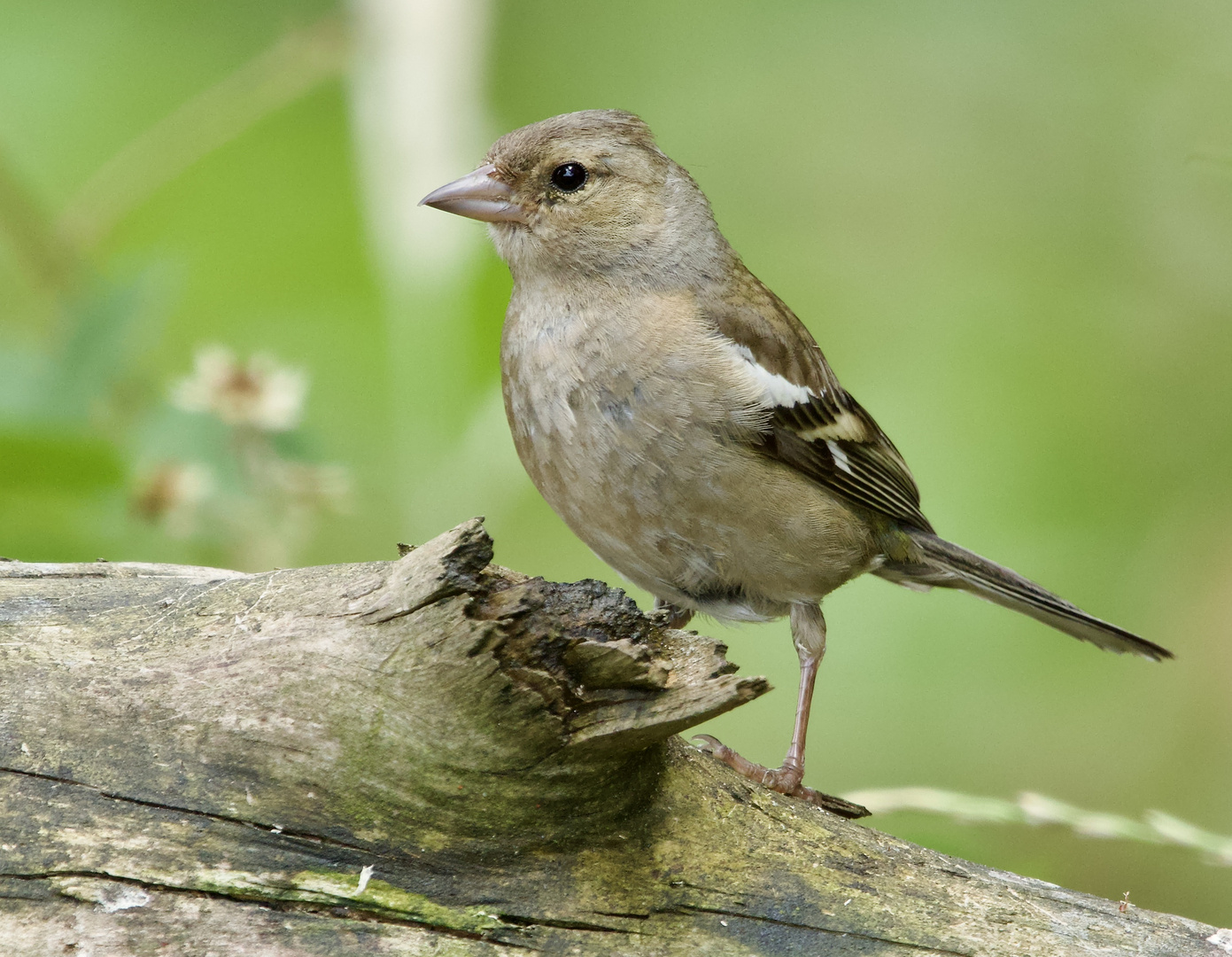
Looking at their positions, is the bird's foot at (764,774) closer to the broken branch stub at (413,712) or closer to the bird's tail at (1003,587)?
the broken branch stub at (413,712)

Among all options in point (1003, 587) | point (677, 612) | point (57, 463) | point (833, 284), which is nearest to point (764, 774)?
point (677, 612)

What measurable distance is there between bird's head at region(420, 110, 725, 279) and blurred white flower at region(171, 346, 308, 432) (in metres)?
0.70

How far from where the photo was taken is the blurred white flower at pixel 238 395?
10.6ft

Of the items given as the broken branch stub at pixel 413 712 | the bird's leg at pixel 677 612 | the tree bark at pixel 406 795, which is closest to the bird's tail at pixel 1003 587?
the bird's leg at pixel 677 612

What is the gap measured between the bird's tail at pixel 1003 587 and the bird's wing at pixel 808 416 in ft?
0.37

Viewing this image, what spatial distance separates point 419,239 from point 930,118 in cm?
304

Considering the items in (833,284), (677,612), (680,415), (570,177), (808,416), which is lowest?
(677,612)

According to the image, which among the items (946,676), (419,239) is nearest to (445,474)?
(419,239)

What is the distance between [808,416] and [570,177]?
100 centimetres

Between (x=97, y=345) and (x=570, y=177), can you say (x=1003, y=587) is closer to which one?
(x=570, y=177)

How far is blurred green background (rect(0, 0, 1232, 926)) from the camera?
3.78m

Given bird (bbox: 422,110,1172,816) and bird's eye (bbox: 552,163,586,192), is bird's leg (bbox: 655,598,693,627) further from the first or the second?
bird's eye (bbox: 552,163,586,192)

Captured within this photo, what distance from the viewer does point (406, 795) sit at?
6.83 feet

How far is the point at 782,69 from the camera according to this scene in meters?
6.04
